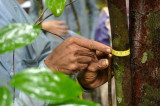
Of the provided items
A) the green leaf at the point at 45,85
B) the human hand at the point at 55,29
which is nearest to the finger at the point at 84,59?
the green leaf at the point at 45,85

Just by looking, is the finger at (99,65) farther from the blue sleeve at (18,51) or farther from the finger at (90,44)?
the blue sleeve at (18,51)

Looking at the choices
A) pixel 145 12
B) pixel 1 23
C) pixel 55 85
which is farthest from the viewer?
pixel 1 23

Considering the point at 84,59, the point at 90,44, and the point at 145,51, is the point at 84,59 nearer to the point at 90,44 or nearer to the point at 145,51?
the point at 90,44

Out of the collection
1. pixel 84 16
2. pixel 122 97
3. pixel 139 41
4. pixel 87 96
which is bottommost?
pixel 87 96

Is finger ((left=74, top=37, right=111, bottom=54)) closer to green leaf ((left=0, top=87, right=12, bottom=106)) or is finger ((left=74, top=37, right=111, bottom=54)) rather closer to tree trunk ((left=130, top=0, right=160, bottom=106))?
tree trunk ((left=130, top=0, right=160, bottom=106))

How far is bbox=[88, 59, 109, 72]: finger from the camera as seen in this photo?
0.61m

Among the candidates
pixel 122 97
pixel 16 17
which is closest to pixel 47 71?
pixel 122 97

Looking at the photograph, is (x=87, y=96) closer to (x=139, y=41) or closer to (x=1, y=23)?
(x=1, y=23)

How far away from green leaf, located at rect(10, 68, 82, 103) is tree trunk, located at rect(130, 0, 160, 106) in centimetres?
29

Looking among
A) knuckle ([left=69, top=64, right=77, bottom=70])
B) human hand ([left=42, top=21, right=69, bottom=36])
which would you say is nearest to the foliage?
knuckle ([left=69, top=64, right=77, bottom=70])

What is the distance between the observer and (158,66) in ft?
1.69

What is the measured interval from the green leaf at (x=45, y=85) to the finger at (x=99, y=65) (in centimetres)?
35

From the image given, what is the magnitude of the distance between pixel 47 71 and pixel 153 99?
0.35m

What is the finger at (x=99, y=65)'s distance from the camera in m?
0.61
